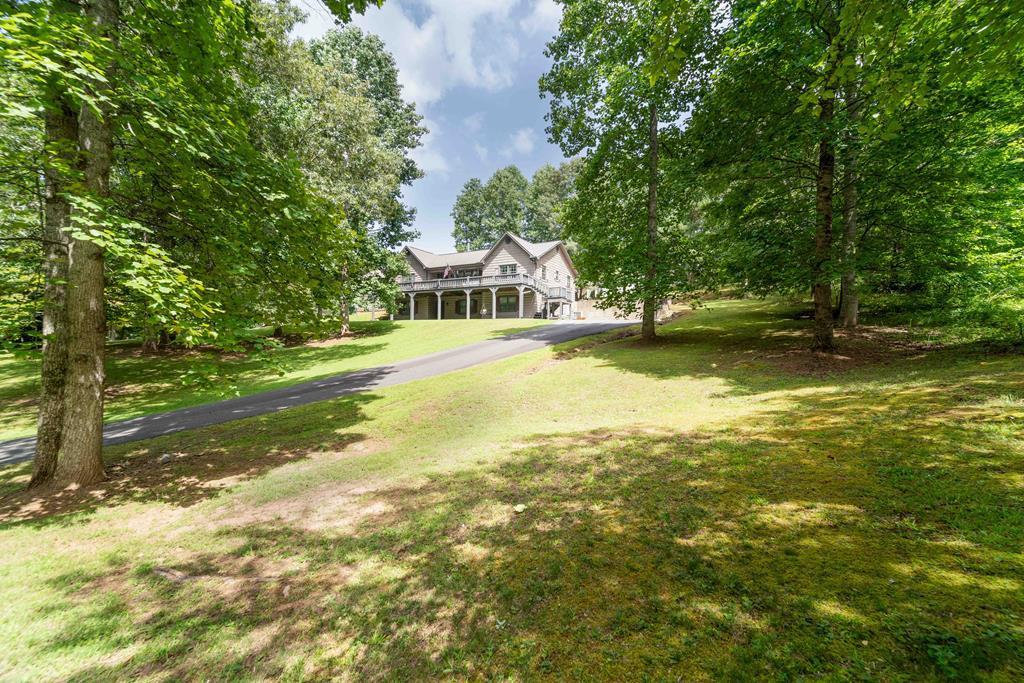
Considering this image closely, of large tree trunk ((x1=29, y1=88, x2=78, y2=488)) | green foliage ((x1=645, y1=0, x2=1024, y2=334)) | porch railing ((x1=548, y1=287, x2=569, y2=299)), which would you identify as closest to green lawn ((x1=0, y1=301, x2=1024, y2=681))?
large tree trunk ((x1=29, y1=88, x2=78, y2=488))

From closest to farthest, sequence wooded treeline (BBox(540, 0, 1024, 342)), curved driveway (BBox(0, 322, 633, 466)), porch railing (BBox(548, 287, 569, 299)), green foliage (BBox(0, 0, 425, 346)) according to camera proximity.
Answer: green foliage (BBox(0, 0, 425, 346))
wooded treeline (BBox(540, 0, 1024, 342))
curved driveway (BBox(0, 322, 633, 466))
porch railing (BBox(548, 287, 569, 299))

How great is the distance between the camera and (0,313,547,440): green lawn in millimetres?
9531

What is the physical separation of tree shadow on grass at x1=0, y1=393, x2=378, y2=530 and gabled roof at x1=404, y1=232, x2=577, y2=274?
1241 inches

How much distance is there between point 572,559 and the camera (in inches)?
129

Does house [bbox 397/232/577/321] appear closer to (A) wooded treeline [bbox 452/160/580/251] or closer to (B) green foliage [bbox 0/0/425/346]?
(A) wooded treeline [bbox 452/160/580/251]

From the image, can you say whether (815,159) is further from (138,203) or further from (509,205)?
(509,205)

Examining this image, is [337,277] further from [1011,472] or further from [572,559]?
[1011,472]

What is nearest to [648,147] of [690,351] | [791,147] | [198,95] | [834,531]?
[791,147]

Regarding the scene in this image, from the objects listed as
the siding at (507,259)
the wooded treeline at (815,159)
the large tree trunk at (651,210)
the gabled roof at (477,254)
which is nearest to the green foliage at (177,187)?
the wooded treeline at (815,159)

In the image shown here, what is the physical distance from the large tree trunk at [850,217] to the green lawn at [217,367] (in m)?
13.8

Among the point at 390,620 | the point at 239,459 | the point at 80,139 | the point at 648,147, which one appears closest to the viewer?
the point at 390,620

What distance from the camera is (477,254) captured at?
42.2 meters

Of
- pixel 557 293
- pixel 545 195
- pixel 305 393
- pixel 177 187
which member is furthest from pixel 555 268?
pixel 177 187

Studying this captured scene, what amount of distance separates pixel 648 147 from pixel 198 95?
1539 centimetres
